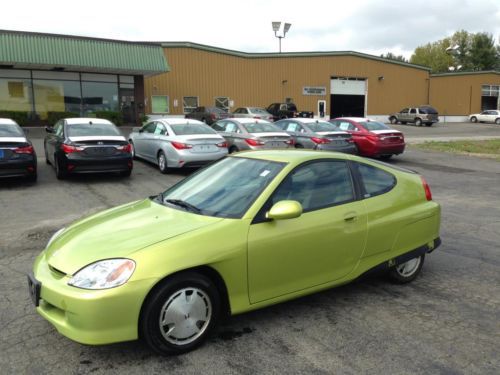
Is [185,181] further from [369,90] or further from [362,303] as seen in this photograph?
[369,90]

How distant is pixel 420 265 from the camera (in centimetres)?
496

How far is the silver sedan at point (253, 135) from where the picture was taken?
44.3ft

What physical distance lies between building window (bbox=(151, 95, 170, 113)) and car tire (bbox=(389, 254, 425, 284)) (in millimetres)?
32179

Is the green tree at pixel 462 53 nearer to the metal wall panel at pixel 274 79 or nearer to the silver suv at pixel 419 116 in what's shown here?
the metal wall panel at pixel 274 79

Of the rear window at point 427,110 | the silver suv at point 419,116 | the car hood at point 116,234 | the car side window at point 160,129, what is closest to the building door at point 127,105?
the car side window at point 160,129

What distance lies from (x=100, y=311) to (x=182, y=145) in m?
9.38

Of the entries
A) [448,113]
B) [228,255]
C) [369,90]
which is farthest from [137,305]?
[448,113]

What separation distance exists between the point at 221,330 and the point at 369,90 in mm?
45247

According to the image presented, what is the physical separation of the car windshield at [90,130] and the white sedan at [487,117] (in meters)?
47.2

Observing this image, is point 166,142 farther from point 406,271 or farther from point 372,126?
point 406,271

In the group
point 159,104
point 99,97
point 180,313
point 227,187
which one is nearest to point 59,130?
point 227,187

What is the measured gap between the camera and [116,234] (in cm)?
364

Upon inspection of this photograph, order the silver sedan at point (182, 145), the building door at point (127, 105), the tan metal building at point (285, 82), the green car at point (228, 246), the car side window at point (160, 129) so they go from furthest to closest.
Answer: the tan metal building at point (285, 82)
the building door at point (127, 105)
the car side window at point (160, 129)
the silver sedan at point (182, 145)
the green car at point (228, 246)

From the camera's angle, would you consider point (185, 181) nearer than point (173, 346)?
No
